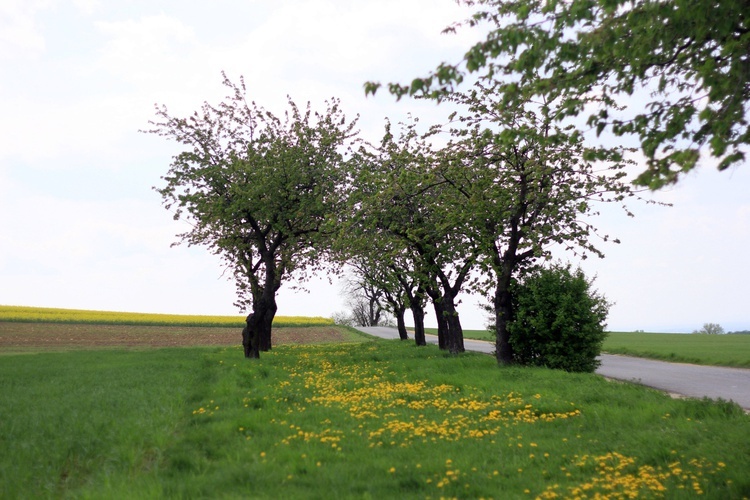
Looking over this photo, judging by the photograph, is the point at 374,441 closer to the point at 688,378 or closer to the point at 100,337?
the point at 688,378

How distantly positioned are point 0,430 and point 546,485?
9.80 meters

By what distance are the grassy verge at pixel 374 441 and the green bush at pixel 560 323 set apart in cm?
423

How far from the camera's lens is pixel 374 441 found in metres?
9.52

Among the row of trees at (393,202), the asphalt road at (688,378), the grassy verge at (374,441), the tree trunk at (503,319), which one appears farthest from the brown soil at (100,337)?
the asphalt road at (688,378)

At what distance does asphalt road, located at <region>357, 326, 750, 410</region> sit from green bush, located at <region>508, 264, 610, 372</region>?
1643 millimetres

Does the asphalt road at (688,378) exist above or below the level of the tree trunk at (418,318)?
below

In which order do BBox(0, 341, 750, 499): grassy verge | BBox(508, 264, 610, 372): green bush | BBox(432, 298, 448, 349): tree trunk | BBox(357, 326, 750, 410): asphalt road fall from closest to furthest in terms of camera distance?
BBox(0, 341, 750, 499): grassy verge < BBox(357, 326, 750, 410): asphalt road < BBox(508, 264, 610, 372): green bush < BBox(432, 298, 448, 349): tree trunk

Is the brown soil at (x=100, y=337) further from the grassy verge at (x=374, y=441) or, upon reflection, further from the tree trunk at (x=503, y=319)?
the tree trunk at (x=503, y=319)

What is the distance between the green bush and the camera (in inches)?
817

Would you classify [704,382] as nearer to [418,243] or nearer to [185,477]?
[418,243]

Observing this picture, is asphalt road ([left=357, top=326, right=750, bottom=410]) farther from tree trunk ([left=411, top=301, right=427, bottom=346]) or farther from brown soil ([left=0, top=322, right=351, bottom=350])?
brown soil ([left=0, top=322, right=351, bottom=350])

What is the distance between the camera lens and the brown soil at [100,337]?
143 feet

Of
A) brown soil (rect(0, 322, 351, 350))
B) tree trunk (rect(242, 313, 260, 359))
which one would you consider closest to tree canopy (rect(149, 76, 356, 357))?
tree trunk (rect(242, 313, 260, 359))

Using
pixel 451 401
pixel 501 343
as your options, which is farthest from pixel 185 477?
pixel 501 343
